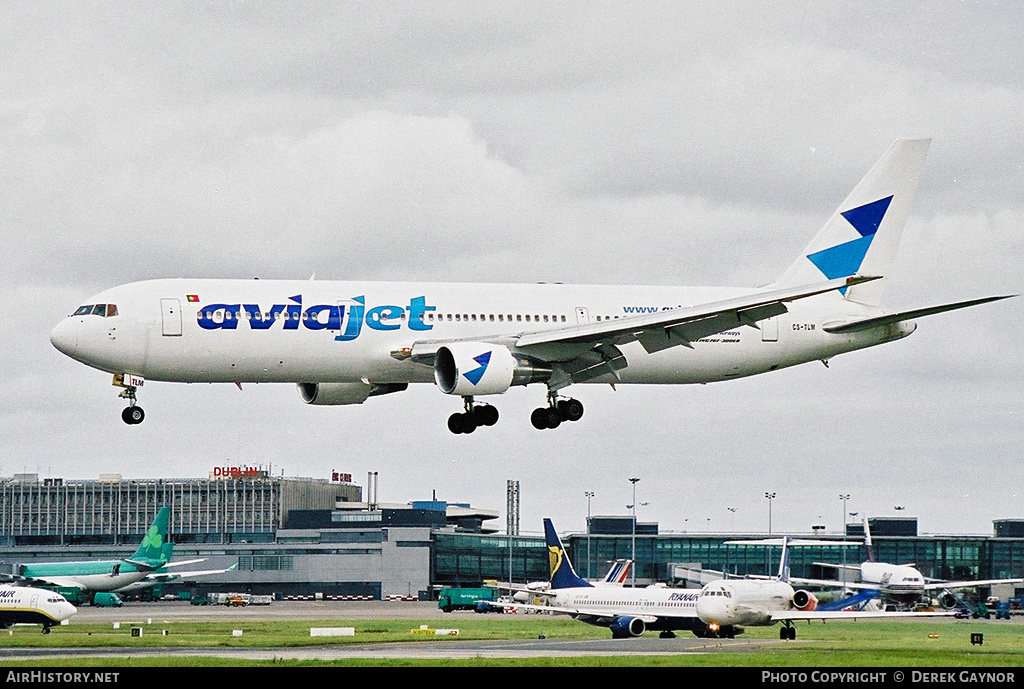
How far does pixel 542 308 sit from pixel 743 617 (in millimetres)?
39249

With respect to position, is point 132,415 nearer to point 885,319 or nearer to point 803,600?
point 885,319

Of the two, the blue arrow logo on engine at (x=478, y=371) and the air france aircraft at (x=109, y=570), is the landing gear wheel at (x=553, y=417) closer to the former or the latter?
the blue arrow logo on engine at (x=478, y=371)

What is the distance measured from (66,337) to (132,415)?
430 centimetres

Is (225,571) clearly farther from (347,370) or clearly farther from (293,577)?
(347,370)

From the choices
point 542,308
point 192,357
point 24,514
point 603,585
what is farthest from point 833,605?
point 24,514

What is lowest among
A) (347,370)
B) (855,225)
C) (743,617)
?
(743,617)

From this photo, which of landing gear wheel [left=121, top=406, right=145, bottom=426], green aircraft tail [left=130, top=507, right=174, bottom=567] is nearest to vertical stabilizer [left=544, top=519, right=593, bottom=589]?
green aircraft tail [left=130, top=507, right=174, bottom=567]

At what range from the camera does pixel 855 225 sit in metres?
83.5

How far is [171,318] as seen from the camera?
213 feet

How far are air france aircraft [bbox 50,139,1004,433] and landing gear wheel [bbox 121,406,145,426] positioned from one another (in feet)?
0.44

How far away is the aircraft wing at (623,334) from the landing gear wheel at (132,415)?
1109 cm

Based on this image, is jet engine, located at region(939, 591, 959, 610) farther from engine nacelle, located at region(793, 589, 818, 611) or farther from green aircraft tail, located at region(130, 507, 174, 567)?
green aircraft tail, located at region(130, 507, 174, 567)

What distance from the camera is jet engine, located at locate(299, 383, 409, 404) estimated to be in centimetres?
7281

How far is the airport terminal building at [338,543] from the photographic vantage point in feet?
563
